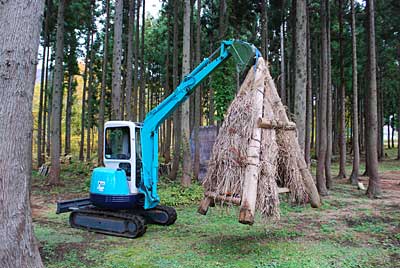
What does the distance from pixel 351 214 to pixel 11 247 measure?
7720 millimetres

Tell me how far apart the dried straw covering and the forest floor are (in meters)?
0.71

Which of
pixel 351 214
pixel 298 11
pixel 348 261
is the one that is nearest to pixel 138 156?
pixel 348 261

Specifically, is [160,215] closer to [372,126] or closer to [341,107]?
[372,126]

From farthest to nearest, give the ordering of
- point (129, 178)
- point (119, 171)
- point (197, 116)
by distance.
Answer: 1. point (197, 116)
2. point (129, 178)
3. point (119, 171)

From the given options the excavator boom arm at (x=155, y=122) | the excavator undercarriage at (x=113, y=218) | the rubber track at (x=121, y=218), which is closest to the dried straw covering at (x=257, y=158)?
the excavator boom arm at (x=155, y=122)

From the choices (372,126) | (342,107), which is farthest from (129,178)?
(342,107)

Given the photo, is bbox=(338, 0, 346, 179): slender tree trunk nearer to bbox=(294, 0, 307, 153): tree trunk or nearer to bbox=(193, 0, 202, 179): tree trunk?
bbox=(294, 0, 307, 153): tree trunk

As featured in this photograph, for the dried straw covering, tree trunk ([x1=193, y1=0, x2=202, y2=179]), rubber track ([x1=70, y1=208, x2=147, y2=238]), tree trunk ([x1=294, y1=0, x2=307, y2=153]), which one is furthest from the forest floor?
tree trunk ([x1=193, y1=0, x2=202, y2=179])

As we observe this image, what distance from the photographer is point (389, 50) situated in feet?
66.7

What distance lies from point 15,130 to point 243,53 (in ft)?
12.7

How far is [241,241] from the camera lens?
630 centimetres

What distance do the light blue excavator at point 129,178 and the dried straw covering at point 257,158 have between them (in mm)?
1248

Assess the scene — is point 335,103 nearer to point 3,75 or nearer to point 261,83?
point 261,83

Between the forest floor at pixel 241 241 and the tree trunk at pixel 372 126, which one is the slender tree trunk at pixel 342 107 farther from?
the forest floor at pixel 241 241
